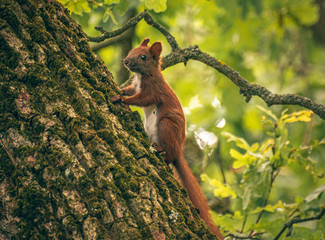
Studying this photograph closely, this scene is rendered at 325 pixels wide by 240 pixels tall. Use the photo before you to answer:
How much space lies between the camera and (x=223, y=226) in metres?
3.33

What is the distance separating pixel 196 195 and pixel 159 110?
3.42 feet

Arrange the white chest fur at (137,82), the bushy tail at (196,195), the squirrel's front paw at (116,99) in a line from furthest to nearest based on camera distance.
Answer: the white chest fur at (137,82) → the bushy tail at (196,195) → the squirrel's front paw at (116,99)

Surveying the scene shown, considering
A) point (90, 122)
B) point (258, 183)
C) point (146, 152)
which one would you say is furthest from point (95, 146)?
point (258, 183)

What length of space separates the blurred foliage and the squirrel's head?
210 mm

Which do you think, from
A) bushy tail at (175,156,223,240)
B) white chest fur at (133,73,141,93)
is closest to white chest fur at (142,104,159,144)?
white chest fur at (133,73,141,93)

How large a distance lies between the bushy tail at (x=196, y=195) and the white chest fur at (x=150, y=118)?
0.41 meters

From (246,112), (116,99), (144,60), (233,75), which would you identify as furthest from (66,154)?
(246,112)

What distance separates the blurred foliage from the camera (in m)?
3.47

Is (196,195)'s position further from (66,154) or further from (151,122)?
(66,154)

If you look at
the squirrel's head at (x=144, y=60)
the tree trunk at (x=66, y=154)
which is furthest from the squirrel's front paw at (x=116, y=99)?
the squirrel's head at (x=144, y=60)

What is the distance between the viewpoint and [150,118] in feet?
13.0

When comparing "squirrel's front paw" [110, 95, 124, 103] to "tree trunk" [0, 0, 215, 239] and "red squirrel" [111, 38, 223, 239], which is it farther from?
"red squirrel" [111, 38, 223, 239]

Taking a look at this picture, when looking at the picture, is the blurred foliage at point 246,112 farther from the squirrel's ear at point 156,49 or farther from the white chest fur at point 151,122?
the white chest fur at point 151,122

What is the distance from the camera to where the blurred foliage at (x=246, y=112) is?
347 centimetres
